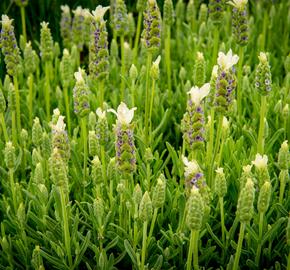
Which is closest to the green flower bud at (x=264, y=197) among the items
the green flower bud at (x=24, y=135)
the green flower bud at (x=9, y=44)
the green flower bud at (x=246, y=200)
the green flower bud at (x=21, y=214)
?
the green flower bud at (x=246, y=200)

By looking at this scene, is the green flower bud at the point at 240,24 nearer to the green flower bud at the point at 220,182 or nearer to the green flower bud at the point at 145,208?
the green flower bud at the point at 220,182

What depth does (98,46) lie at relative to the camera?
2.66m

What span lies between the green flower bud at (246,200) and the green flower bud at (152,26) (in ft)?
3.24

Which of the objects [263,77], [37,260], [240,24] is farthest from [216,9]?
[37,260]

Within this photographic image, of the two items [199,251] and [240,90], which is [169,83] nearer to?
[240,90]

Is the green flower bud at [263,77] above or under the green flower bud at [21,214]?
above

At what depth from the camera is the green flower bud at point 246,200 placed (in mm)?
1941

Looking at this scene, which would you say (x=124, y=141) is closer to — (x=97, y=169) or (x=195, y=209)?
(x=97, y=169)

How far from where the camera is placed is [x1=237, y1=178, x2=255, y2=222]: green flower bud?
1.94 m

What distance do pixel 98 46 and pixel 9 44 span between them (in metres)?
0.45

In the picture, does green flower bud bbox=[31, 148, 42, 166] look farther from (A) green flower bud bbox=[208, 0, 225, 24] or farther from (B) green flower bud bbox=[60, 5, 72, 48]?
(B) green flower bud bbox=[60, 5, 72, 48]

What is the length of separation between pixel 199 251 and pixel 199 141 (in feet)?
1.91

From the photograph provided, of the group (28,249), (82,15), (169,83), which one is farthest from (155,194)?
(82,15)

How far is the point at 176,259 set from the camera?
2.49 meters
